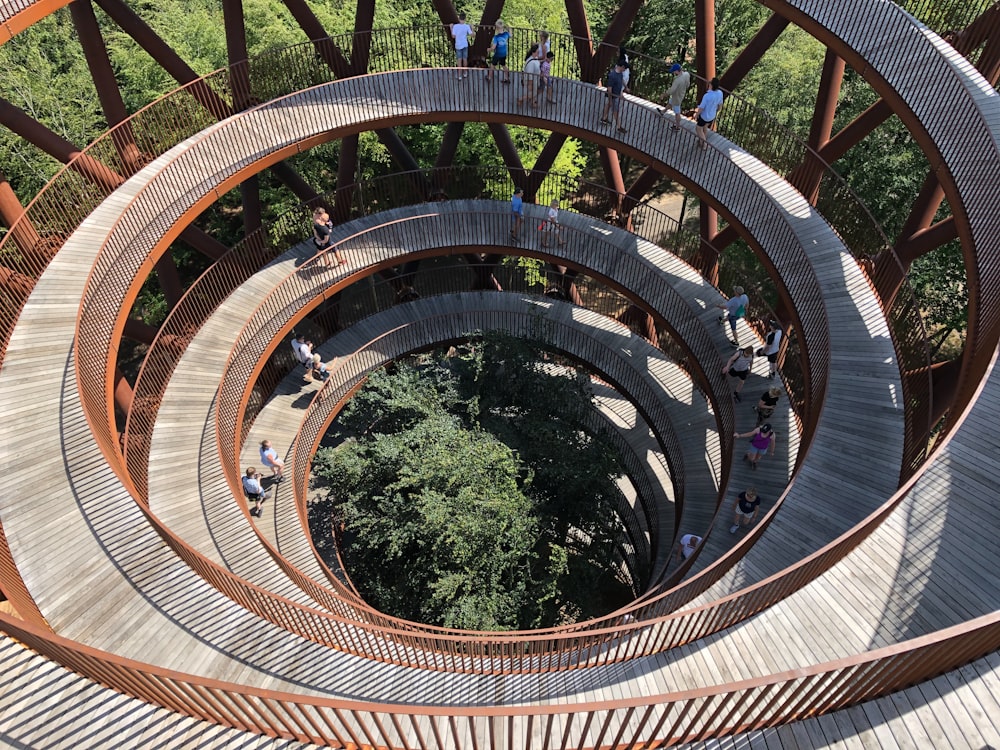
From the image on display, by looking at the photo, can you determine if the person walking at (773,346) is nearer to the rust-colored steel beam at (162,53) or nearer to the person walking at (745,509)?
the person walking at (745,509)

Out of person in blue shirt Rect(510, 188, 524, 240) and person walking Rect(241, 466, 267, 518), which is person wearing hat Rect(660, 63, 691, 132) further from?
person walking Rect(241, 466, 267, 518)

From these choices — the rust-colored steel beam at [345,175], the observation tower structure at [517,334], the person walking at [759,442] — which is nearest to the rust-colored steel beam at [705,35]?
the observation tower structure at [517,334]

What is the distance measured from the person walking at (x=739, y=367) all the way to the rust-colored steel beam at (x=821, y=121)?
6051 mm

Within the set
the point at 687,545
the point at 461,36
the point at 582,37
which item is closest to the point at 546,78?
the point at 582,37

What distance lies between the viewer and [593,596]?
20531mm

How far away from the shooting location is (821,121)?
20375mm

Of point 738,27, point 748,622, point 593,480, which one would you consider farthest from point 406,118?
point 738,27

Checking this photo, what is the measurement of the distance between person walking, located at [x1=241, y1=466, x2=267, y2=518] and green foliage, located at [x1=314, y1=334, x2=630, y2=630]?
73.1 inches

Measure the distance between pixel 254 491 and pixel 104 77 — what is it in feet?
41.8

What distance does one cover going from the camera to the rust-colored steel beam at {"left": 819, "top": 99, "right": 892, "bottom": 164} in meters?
19.3

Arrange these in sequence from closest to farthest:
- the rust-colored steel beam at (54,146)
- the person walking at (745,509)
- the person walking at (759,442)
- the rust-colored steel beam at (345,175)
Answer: the person walking at (745,509) < the person walking at (759,442) < the rust-colored steel beam at (54,146) < the rust-colored steel beam at (345,175)

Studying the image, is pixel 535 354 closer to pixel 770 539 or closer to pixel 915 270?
pixel 770 539

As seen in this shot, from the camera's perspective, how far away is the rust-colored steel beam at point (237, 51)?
67.1ft

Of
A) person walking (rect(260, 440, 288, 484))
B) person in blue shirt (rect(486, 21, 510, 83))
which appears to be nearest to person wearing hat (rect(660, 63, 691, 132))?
person in blue shirt (rect(486, 21, 510, 83))
